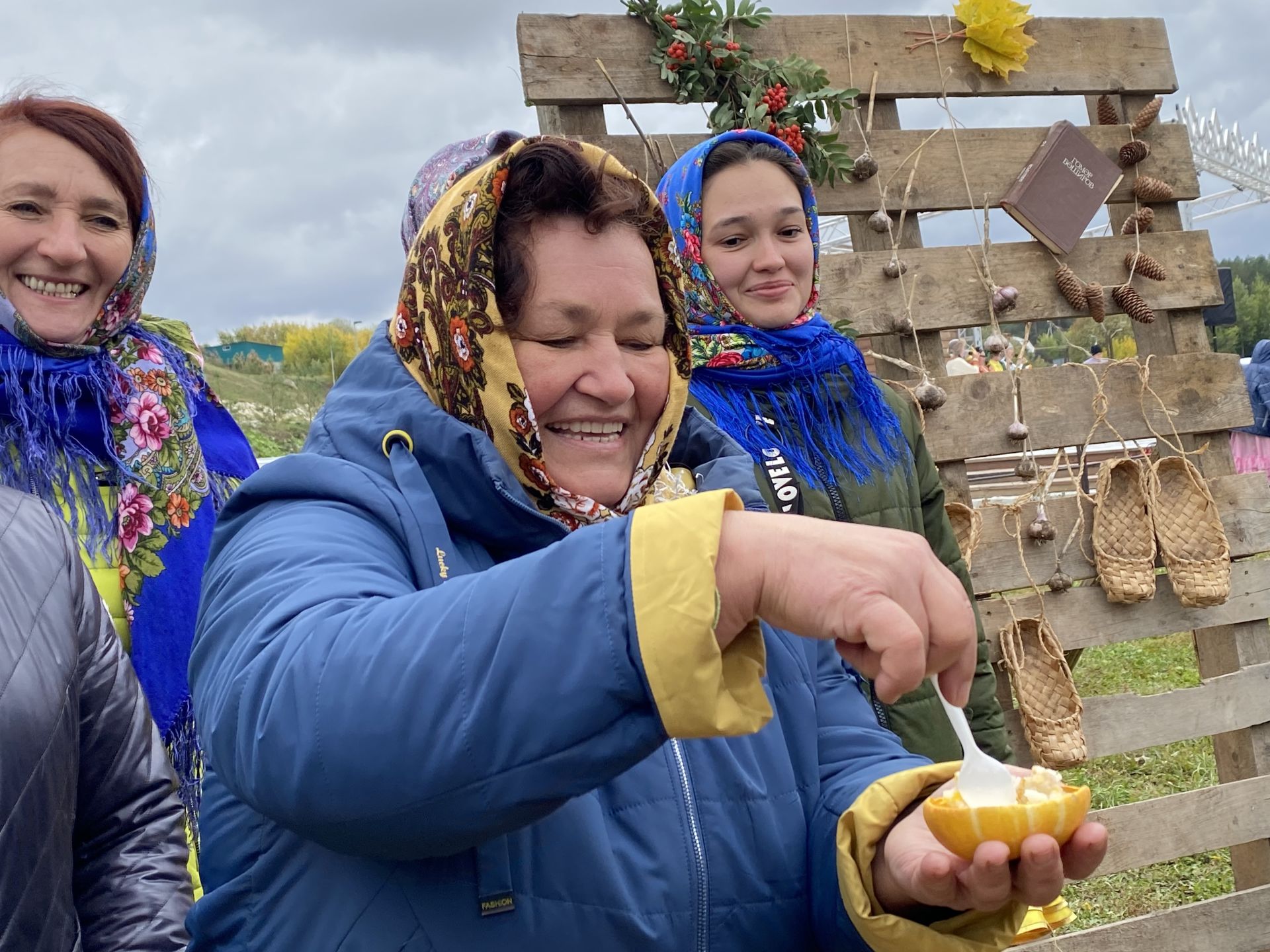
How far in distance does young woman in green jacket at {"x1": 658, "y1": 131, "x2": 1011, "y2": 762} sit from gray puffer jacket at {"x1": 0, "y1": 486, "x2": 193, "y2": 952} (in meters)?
1.54

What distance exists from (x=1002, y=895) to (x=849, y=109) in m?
3.01

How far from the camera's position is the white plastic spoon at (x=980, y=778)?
3.77ft

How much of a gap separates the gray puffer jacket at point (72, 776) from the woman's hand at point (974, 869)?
820mm

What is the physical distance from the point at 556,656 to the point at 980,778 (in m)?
0.53

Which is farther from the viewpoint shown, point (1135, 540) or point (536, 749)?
point (1135, 540)

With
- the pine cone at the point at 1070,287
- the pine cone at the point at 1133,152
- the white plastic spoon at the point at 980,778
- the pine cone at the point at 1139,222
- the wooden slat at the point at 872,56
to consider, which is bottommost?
the white plastic spoon at the point at 980,778

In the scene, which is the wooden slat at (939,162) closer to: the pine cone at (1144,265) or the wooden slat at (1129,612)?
the pine cone at (1144,265)

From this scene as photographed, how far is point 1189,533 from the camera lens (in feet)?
12.7

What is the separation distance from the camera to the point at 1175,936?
3826mm

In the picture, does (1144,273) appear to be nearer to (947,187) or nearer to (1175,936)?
(947,187)

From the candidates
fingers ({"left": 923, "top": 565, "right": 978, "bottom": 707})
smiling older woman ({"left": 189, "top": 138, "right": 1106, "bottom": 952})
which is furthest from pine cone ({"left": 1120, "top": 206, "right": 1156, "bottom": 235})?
fingers ({"left": 923, "top": 565, "right": 978, "bottom": 707})

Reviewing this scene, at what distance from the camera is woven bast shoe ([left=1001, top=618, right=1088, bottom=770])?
3451 mm

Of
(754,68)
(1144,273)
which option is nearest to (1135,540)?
(1144,273)

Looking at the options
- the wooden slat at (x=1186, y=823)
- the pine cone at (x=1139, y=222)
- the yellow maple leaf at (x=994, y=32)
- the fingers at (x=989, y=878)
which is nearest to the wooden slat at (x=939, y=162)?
the pine cone at (x=1139, y=222)
